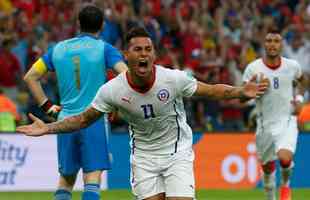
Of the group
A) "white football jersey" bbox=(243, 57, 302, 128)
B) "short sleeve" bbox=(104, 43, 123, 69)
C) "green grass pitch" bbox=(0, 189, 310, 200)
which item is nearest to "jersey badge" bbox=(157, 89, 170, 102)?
"short sleeve" bbox=(104, 43, 123, 69)

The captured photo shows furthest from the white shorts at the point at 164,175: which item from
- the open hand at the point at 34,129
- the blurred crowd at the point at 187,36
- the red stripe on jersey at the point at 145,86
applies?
the blurred crowd at the point at 187,36

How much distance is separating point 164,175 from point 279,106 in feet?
16.5

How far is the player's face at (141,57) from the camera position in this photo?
9.14 m

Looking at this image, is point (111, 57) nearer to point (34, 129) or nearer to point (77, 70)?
point (77, 70)

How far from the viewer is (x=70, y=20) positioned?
20.8m

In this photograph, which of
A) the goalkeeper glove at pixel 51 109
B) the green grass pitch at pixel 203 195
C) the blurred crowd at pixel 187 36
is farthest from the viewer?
the blurred crowd at pixel 187 36

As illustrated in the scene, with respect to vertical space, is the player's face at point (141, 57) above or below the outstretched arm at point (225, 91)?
above

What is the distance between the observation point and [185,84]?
933cm

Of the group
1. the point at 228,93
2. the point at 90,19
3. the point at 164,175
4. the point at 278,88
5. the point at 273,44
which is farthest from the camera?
the point at 278,88

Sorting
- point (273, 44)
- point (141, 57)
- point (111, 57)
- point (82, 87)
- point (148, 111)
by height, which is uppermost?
point (273, 44)

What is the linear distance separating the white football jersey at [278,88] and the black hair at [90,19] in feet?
12.3

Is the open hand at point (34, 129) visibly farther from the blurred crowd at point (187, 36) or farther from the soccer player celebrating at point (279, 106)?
the blurred crowd at point (187, 36)

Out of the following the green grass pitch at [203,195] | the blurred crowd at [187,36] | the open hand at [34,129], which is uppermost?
the blurred crowd at [187,36]

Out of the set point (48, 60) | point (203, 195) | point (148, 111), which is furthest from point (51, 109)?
point (203, 195)
